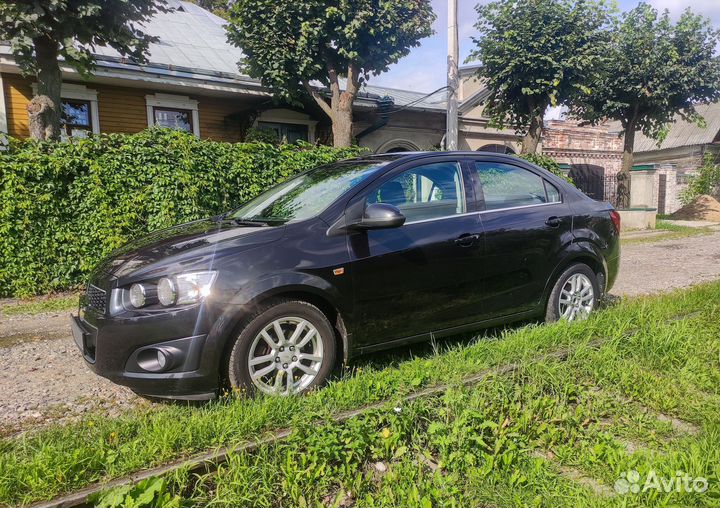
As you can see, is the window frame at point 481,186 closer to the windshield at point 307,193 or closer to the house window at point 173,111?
the windshield at point 307,193

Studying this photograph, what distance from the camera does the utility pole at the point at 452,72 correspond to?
1193 cm

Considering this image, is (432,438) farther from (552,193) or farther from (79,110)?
(79,110)

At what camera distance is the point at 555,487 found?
2.51 m

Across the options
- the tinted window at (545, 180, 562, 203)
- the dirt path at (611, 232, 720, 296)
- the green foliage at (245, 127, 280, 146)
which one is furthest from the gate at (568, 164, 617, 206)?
the tinted window at (545, 180, 562, 203)

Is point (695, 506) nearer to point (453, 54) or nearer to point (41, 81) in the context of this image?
point (41, 81)

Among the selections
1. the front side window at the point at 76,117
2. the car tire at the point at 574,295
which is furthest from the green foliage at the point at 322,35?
the car tire at the point at 574,295

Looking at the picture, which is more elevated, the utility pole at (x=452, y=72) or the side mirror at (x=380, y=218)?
the utility pole at (x=452, y=72)

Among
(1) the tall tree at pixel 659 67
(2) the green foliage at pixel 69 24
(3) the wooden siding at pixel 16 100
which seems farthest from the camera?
(1) the tall tree at pixel 659 67

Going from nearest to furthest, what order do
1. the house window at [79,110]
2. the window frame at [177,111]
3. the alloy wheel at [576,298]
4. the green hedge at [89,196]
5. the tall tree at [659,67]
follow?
the alloy wheel at [576,298] < the green hedge at [89,196] < the house window at [79,110] < the window frame at [177,111] < the tall tree at [659,67]

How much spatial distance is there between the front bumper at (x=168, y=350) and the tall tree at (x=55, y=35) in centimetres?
614

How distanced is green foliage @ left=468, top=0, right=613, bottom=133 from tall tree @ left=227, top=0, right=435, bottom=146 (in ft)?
10.1

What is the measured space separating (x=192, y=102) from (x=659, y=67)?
15.0m

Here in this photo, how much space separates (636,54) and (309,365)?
1866 centimetres

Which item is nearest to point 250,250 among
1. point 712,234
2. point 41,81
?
point 41,81
